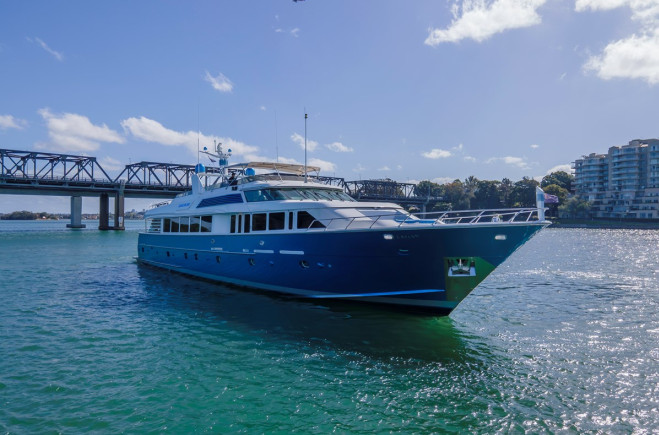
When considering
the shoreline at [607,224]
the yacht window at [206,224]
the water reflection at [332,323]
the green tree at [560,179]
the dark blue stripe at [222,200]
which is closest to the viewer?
the water reflection at [332,323]

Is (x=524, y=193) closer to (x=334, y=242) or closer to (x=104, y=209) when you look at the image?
(x=104, y=209)

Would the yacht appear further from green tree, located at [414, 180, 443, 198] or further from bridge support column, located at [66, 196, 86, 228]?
green tree, located at [414, 180, 443, 198]

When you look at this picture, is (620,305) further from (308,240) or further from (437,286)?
(308,240)

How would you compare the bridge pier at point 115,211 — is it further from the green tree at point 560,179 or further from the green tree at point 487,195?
the green tree at point 560,179

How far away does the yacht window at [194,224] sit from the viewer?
71.3ft

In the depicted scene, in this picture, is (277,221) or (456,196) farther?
(456,196)

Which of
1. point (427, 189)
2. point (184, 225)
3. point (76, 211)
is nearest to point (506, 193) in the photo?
point (427, 189)

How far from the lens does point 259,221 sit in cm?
1777

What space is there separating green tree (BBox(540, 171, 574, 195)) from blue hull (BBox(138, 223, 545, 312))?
161 metres

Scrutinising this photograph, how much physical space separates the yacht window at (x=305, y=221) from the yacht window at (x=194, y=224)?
25.9 feet

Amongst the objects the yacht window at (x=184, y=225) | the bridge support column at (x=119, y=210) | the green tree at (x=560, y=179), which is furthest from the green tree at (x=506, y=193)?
the yacht window at (x=184, y=225)

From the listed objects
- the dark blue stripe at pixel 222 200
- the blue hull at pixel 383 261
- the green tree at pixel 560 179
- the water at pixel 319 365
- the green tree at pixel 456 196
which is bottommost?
the water at pixel 319 365

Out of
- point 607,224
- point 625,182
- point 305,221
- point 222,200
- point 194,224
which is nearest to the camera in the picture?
point 305,221

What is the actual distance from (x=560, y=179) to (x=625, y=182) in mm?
28735
